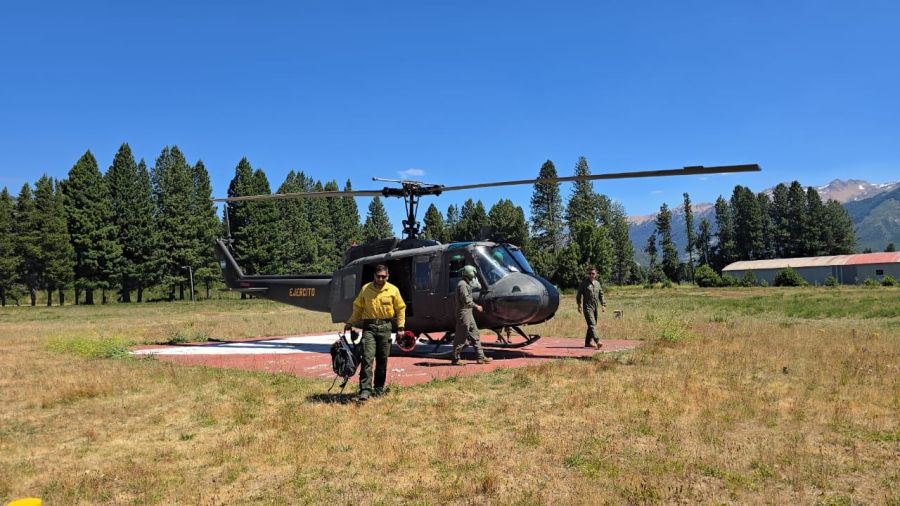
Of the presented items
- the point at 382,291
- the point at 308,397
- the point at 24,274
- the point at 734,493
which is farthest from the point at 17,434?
the point at 24,274

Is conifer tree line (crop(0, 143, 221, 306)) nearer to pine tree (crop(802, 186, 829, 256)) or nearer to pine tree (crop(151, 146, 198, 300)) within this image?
pine tree (crop(151, 146, 198, 300))

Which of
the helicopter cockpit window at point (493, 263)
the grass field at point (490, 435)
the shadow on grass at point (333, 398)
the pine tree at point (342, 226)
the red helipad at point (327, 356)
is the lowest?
the grass field at point (490, 435)

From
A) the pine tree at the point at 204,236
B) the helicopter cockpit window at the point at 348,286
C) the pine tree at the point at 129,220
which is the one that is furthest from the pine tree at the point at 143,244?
the helicopter cockpit window at the point at 348,286

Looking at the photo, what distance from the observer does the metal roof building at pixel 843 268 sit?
80.2 meters

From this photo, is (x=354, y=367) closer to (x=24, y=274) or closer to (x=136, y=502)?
(x=136, y=502)

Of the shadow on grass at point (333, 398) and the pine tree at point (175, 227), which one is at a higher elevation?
the pine tree at point (175, 227)

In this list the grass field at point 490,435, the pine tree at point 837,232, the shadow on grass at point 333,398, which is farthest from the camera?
the pine tree at point 837,232

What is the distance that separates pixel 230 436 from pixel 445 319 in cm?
611

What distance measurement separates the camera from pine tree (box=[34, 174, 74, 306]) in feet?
177

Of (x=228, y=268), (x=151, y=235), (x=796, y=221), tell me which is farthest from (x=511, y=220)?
(x=228, y=268)

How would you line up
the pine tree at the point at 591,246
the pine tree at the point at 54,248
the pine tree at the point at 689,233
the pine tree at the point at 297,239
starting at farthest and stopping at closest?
the pine tree at the point at 689,233 → the pine tree at the point at 297,239 → the pine tree at the point at 591,246 → the pine tree at the point at 54,248

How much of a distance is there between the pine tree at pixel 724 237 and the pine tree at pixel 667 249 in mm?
8702

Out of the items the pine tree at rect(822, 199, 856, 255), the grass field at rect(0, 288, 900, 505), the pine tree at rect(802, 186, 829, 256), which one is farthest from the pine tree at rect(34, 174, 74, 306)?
the pine tree at rect(822, 199, 856, 255)

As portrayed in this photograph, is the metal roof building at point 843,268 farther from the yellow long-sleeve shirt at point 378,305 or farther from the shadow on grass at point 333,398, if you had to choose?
the shadow on grass at point 333,398
